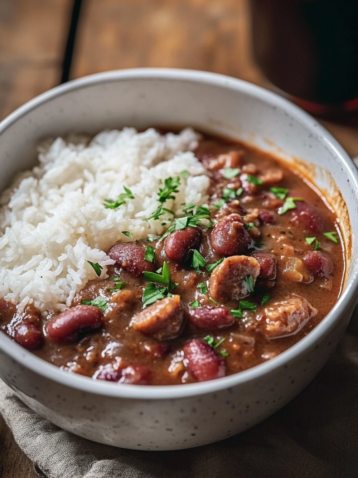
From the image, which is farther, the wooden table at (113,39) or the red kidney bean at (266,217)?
the wooden table at (113,39)

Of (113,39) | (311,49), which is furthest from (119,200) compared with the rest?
(113,39)

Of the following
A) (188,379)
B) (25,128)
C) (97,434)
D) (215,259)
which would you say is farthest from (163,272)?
(25,128)

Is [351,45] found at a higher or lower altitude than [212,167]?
higher

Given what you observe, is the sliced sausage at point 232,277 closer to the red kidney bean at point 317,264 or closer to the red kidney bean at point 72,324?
the red kidney bean at point 317,264

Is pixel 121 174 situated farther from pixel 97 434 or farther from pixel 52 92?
pixel 97 434

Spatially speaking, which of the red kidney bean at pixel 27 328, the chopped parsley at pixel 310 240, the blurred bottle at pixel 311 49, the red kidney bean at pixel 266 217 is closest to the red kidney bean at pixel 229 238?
the red kidney bean at pixel 266 217

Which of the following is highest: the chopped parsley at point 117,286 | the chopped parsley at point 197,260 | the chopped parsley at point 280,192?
the chopped parsley at point 117,286

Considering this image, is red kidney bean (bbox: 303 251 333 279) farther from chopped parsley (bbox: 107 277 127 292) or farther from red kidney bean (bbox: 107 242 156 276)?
chopped parsley (bbox: 107 277 127 292)
